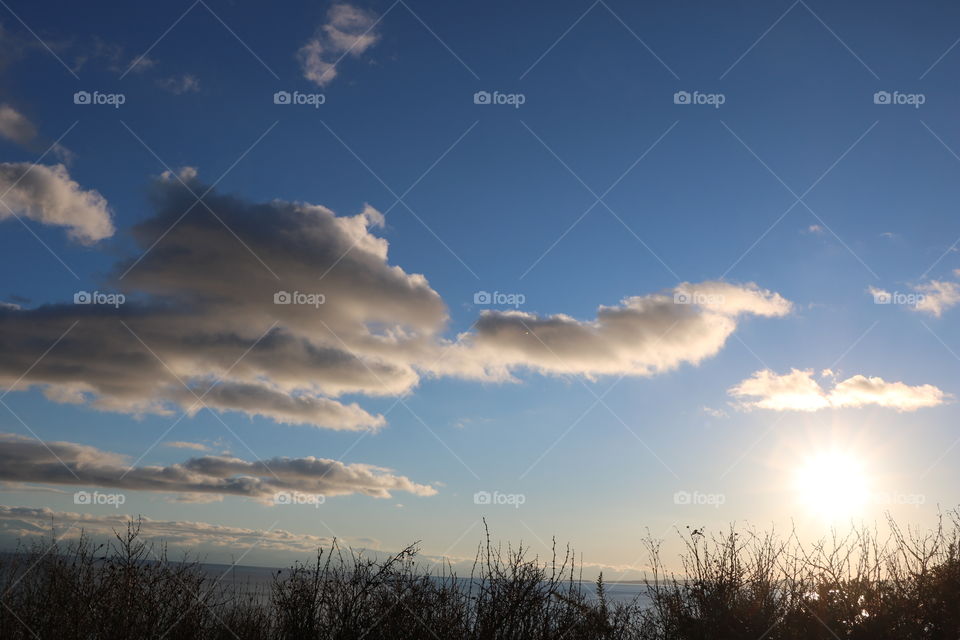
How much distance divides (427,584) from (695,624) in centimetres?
581

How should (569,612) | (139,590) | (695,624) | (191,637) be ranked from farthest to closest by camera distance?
(695,624) → (191,637) → (139,590) → (569,612)

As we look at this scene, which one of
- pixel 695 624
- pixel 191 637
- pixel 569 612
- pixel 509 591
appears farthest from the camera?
pixel 695 624

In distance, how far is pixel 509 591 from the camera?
1037 centimetres

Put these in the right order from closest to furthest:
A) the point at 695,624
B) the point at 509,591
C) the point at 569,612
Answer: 1. the point at 509,591
2. the point at 569,612
3. the point at 695,624

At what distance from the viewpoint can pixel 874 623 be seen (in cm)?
1227

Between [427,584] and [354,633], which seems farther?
[427,584]

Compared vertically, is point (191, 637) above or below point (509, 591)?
below

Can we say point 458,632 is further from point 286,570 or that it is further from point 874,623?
point 874,623

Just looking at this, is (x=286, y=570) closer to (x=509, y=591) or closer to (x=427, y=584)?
(x=427, y=584)

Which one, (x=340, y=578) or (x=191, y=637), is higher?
(x=340, y=578)

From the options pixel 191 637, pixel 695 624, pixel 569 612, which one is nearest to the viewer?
pixel 569 612

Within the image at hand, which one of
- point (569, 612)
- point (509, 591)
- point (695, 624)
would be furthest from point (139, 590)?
point (695, 624)

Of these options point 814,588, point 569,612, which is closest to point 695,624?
point 814,588

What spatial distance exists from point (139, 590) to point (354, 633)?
3973 millimetres
